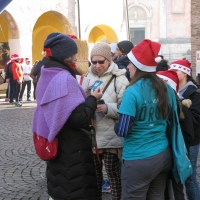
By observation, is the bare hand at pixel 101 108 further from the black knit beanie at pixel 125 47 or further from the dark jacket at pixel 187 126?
the black knit beanie at pixel 125 47

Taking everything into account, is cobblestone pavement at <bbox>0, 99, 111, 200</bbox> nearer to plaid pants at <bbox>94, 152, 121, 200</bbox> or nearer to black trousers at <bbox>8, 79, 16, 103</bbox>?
plaid pants at <bbox>94, 152, 121, 200</bbox>

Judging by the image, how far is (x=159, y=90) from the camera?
3.19 m

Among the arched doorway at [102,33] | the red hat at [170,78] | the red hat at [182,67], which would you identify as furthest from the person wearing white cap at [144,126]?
the arched doorway at [102,33]

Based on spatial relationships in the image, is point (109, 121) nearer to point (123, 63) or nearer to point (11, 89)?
point (123, 63)

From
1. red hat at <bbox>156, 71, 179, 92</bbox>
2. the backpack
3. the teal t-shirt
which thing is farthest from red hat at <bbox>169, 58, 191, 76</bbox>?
the backpack

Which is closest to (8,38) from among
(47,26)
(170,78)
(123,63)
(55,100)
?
(47,26)

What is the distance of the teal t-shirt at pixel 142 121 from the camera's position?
10.3ft

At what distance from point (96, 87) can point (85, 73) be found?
2.94 ft

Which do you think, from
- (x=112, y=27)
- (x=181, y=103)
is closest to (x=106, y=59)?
(x=181, y=103)

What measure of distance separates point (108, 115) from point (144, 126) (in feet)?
2.34

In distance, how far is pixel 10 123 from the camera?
1126cm

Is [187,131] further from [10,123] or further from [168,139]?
[10,123]

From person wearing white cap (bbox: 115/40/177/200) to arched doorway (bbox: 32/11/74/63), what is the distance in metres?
17.7

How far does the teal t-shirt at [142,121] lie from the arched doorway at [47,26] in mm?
17810
